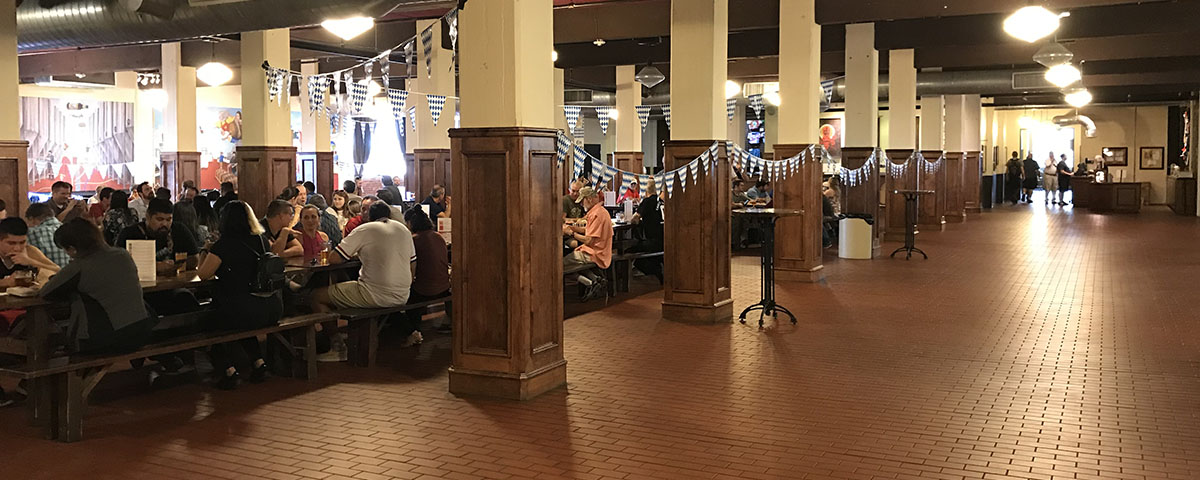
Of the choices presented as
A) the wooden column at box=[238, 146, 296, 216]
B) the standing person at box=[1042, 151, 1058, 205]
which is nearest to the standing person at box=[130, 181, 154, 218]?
the wooden column at box=[238, 146, 296, 216]

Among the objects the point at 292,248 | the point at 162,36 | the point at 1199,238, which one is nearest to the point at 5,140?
the point at 162,36

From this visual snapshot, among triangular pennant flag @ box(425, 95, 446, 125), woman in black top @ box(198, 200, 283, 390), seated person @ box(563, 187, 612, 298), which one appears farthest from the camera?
triangular pennant flag @ box(425, 95, 446, 125)

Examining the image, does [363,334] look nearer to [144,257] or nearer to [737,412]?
[144,257]

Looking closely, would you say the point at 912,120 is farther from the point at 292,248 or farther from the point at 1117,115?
the point at 1117,115

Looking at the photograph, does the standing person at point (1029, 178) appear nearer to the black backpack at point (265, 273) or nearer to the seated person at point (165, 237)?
the seated person at point (165, 237)

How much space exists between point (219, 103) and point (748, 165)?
17119mm

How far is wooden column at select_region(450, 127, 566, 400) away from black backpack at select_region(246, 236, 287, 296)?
114cm

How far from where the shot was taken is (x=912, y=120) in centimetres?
1878

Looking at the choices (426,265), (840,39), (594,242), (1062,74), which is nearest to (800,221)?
(594,242)

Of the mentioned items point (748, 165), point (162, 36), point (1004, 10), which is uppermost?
point (1004, 10)

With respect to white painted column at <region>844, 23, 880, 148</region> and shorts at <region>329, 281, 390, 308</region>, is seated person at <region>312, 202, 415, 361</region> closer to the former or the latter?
shorts at <region>329, 281, 390, 308</region>

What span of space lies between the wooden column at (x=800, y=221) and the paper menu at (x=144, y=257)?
7470 mm

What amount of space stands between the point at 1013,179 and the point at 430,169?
2430 centimetres

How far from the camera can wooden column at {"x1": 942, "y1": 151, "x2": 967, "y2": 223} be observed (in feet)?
78.0
